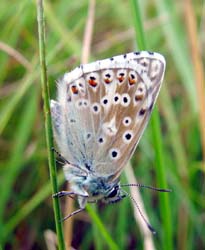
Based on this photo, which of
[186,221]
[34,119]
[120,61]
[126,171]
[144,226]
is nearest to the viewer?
[120,61]

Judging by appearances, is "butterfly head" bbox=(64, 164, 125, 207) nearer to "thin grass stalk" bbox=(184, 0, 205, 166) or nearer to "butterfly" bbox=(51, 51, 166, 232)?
"butterfly" bbox=(51, 51, 166, 232)

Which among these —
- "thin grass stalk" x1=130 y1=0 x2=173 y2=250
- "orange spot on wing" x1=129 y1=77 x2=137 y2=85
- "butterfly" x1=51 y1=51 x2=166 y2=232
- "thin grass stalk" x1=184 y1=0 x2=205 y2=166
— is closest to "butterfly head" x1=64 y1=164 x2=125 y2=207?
"butterfly" x1=51 y1=51 x2=166 y2=232

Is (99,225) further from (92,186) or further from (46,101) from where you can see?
(46,101)

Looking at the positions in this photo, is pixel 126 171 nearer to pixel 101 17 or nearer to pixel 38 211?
pixel 38 211

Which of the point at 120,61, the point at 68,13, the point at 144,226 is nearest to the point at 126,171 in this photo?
the point at 144,226

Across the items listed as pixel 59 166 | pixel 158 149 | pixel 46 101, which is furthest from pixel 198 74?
pixel 46 101

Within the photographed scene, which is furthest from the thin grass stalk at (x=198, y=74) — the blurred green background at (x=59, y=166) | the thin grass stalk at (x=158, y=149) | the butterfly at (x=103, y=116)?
the butterfly at (x=103, y=116)
